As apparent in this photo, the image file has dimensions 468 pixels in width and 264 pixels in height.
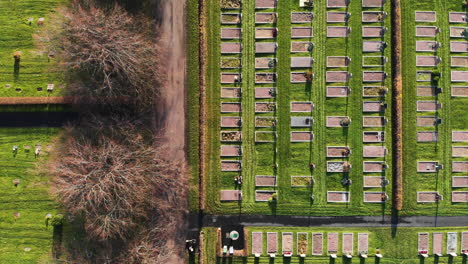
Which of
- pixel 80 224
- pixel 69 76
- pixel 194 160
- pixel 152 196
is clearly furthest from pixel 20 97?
pixel 194 160

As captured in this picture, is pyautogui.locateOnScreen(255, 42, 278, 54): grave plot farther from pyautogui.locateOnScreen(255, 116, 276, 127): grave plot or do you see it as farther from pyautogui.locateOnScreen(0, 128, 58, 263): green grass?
pyautogui.locateOnScreen(0, 128, 58, 263): green grass

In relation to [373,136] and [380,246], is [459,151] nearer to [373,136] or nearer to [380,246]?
[373,136]

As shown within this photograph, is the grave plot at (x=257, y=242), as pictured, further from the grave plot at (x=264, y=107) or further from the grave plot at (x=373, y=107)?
the grave plot at (x=373, y=107)

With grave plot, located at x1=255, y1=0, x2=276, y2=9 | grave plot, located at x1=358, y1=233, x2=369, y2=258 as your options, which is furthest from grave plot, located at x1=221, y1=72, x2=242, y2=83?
grave plot, located at x1=358, y1=233, x2=369, y2=258

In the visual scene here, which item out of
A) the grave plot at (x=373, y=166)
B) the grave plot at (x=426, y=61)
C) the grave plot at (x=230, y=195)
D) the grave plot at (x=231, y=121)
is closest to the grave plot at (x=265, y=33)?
the grave plot at (x=231, y=121)

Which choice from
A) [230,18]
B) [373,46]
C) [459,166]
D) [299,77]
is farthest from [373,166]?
[230,18]

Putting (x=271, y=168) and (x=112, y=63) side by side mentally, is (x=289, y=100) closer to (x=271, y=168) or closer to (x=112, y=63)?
(x=271, y=168)
